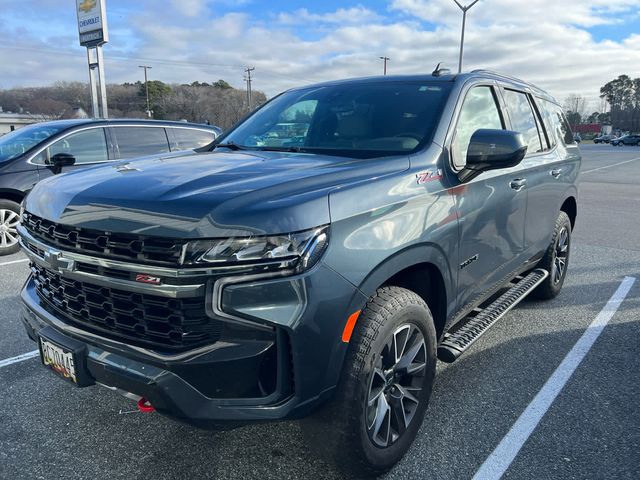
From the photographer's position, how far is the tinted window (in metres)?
4.61

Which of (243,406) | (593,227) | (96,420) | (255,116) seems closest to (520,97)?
(255,116)

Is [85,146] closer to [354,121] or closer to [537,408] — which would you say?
[354,121]

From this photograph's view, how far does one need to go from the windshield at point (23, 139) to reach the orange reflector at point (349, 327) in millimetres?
6203

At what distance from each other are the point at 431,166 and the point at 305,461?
163 cm


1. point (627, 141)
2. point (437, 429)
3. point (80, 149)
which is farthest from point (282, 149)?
point (627, 141)

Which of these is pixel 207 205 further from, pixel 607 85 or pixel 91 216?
pixel 607 85

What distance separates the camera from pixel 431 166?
8.77 ft

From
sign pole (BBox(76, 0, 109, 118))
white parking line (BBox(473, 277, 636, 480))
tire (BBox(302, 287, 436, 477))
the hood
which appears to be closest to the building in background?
sign pole (BBox(76, 0, 109, 118))

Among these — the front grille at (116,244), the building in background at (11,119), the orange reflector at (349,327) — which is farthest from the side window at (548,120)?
the building in background at (11,119)

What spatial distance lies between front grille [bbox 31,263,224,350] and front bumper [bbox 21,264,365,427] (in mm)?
56

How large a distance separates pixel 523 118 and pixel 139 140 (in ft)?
17.9

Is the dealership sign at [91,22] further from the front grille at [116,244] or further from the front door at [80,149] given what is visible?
the front grille at [116,244]

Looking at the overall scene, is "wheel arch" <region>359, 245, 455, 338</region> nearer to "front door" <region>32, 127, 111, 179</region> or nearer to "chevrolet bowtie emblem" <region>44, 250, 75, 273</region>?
"chevrolet bowtie emblem" <region>44, 250, 75, 273</region>

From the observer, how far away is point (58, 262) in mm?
2193
